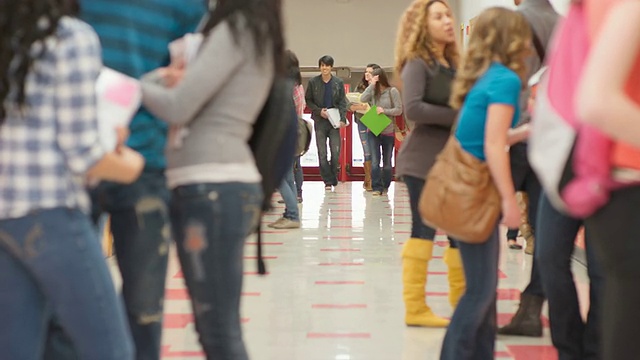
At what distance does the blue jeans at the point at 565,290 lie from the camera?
2.68m

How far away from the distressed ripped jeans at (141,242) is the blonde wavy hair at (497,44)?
1124mm

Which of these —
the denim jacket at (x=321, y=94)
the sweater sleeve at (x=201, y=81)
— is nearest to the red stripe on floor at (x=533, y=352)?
the sweater sleeve at (x=201, y=81)

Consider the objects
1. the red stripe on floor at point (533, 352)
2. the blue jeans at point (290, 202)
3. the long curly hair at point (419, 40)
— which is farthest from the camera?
the blue jeans at point (290, 202)

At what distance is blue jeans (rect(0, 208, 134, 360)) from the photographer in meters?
1.60

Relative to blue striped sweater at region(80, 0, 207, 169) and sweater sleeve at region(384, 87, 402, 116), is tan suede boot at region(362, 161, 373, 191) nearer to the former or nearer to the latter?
sweater sleeve at region(384, 87, 402, 116)

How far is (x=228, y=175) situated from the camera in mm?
1934

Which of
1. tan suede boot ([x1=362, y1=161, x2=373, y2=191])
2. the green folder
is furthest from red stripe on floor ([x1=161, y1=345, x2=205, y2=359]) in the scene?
tan suede boot ([x1=362, y1=161, x2=373, y2=191])

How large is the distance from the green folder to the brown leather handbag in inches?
312

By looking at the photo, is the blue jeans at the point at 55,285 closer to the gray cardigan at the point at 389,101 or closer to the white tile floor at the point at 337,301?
the white tile floor at the point at 337,301

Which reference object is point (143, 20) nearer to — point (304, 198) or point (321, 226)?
point (321, 226)

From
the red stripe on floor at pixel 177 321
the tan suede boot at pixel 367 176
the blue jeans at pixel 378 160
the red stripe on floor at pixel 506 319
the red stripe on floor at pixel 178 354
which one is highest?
the red stripe on floor at pixel 178 354

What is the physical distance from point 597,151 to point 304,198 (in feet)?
29.2

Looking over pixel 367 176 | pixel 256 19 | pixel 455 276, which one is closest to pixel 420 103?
pixel 455 276

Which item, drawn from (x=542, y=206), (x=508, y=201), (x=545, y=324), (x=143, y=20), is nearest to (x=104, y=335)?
(x=143, y=20)
